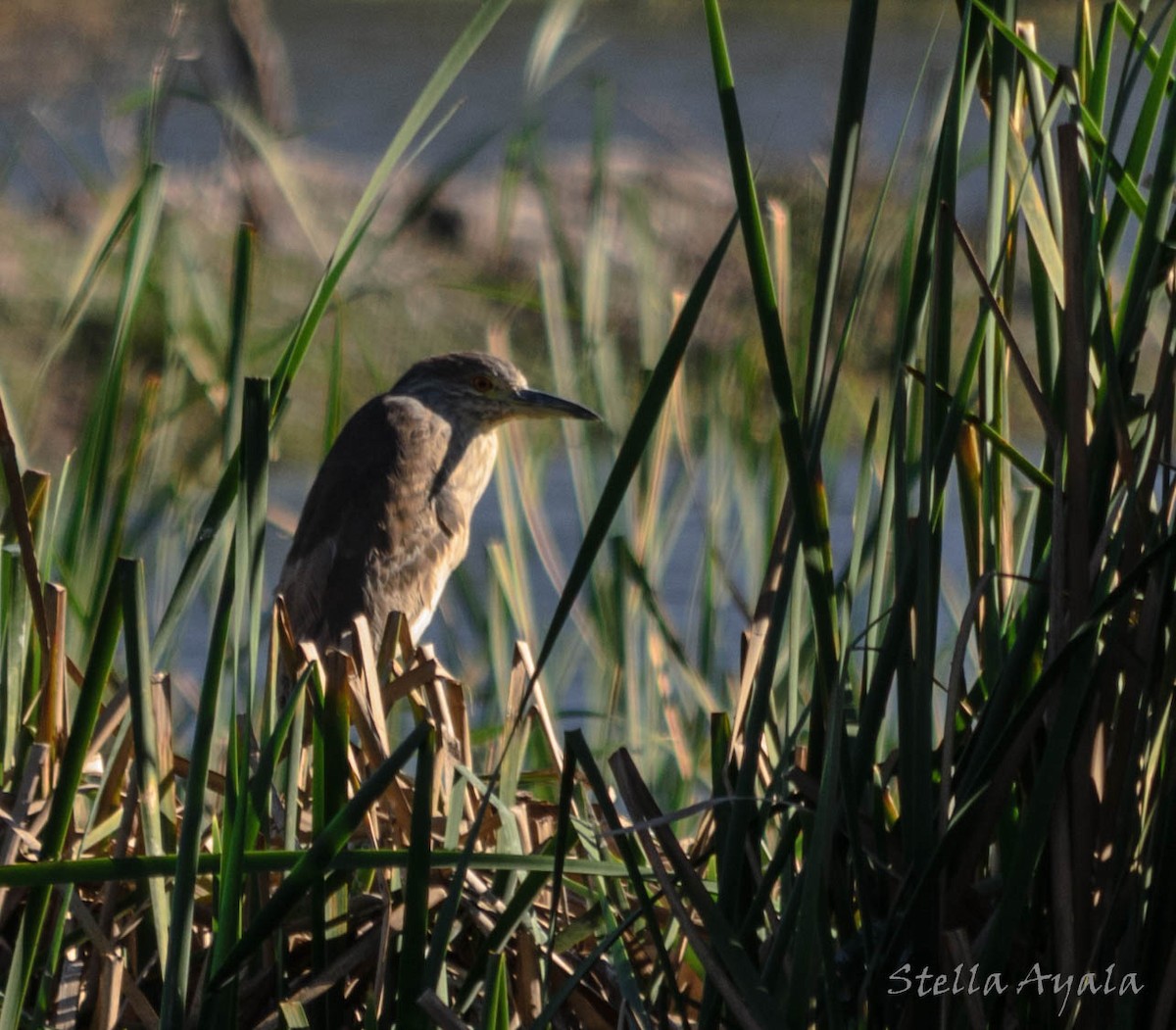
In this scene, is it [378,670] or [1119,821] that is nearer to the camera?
[1119,821]

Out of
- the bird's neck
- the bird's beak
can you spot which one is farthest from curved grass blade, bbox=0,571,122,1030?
the bird's neck

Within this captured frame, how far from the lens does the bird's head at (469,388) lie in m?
2.47

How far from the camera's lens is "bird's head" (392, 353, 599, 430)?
247cm

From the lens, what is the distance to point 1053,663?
2.28ft

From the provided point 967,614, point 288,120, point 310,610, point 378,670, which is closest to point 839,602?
point 967,614

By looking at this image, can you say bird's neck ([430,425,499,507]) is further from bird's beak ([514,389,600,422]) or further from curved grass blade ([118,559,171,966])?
curved grass blade ([118,559,171,966])

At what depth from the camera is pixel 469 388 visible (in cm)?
251

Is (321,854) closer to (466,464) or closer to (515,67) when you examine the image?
(466,464)

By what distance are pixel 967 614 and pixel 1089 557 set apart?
6 cm

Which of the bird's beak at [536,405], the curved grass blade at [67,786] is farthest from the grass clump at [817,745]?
the bird's beak at [536,405]

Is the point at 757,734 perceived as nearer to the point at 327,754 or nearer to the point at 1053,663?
the point at 1053,663

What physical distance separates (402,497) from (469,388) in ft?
0.83

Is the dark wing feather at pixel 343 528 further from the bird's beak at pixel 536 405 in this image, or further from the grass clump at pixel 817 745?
the grass clump at pixel 817 745

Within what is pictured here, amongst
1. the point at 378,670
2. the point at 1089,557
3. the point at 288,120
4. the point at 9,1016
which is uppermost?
the point at 288,120
